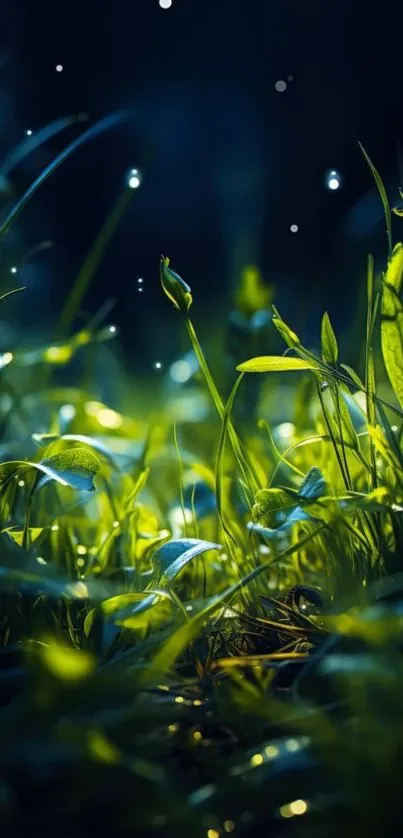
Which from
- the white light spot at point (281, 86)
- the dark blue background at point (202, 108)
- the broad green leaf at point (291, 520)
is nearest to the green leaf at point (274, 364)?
the broad green leaf at point (291, 520)

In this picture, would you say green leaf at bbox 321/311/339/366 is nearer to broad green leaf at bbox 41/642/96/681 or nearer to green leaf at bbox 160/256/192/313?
green leaf at bbox 160/256/192/313

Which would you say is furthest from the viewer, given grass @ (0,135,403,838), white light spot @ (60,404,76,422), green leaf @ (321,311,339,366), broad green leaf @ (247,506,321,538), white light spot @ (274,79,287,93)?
white light spot @ (274,79,287,93)

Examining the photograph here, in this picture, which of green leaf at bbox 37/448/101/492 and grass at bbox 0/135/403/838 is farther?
green leaf at bbox 37/448/101/492

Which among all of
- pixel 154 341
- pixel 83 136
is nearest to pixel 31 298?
pixel 154 341

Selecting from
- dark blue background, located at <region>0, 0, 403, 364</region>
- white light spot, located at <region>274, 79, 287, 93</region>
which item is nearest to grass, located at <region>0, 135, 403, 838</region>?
dark blue background, located at <region>0, 0, 403, 364</region>

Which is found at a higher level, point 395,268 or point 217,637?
point 395,268

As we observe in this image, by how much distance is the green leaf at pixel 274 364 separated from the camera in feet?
2.07

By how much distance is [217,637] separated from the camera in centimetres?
65

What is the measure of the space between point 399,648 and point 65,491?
23.5 inches

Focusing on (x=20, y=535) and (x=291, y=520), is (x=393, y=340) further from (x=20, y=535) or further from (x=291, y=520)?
(x=20, y=535)

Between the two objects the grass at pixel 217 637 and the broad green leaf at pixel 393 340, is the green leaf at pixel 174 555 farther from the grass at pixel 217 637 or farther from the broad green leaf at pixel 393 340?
the broad green leaf at pixel 393 340

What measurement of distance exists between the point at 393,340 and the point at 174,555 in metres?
0.24

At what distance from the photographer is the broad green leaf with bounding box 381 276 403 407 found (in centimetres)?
64

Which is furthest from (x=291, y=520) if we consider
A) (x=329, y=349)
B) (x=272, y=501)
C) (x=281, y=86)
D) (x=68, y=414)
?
(x=281, y=86)
